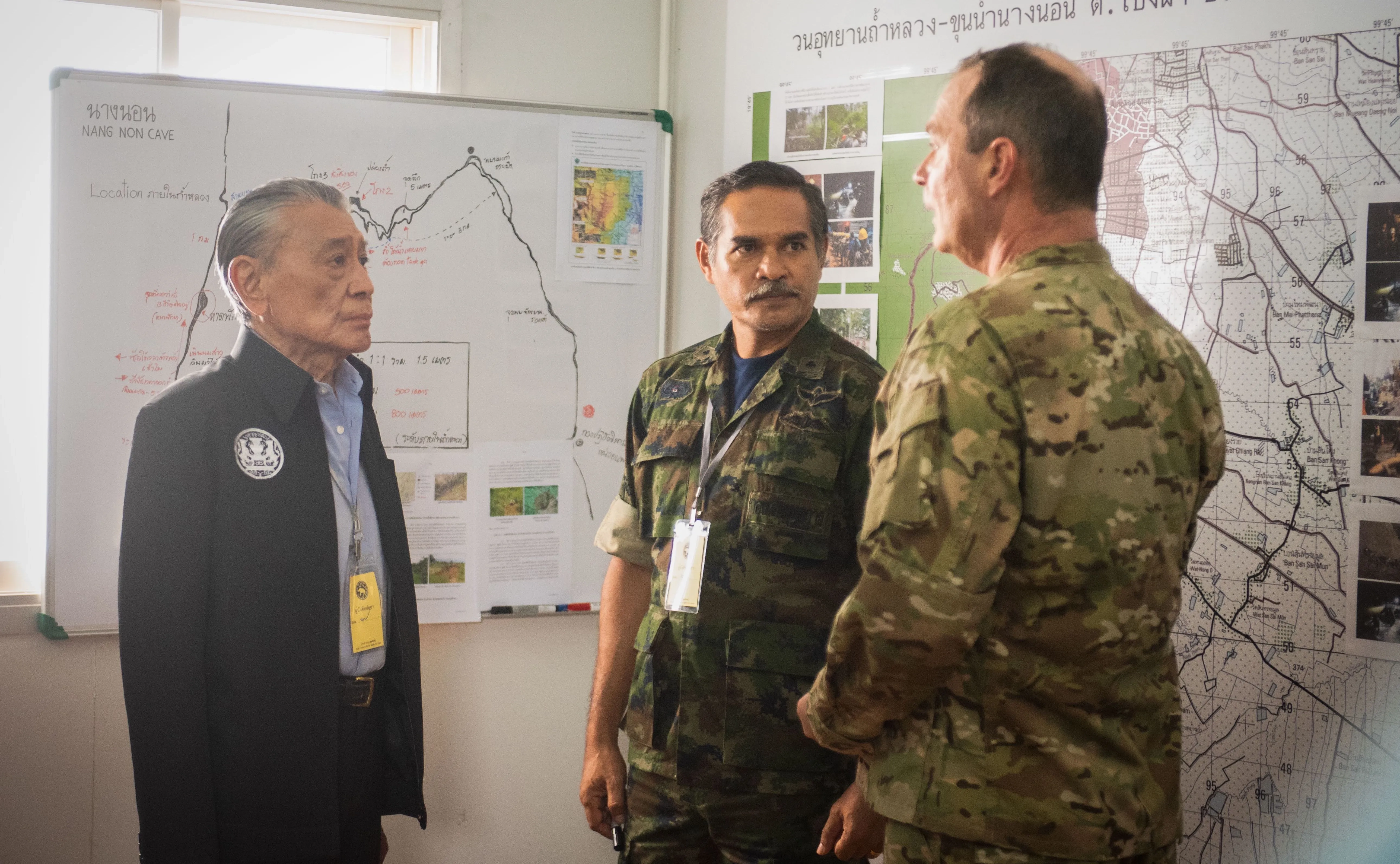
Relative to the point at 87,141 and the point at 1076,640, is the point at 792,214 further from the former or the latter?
the point at 87,141

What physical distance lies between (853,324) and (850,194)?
0.31 meters

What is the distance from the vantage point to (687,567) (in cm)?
167

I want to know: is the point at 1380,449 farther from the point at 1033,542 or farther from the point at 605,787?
the point at 605,787

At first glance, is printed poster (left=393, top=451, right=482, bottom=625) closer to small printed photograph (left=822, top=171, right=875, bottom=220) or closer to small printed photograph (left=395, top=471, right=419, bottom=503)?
small printed photograph (left=395, top=471, right=419, bottom=503)

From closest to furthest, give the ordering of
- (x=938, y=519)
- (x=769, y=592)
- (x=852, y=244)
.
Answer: (x=938, y=519) → (x=769, y=592) → (x=852, y=244)

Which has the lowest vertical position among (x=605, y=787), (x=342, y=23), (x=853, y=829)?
(x=605, y=787)

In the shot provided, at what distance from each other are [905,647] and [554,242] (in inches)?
69.2

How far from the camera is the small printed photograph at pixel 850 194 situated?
2.26 metres

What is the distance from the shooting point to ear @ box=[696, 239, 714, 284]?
6.26ft

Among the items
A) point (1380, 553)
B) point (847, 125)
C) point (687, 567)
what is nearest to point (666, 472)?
point (687, 567)

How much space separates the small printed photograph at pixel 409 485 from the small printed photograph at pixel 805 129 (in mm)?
1277

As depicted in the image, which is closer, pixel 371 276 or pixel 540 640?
pixel 371 276

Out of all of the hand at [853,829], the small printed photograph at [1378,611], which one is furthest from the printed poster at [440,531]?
the small printed photograph at [1378,611]

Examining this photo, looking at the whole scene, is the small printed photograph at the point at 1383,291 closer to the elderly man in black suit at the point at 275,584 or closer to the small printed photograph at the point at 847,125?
the small printed photograph at the point at 847,125
